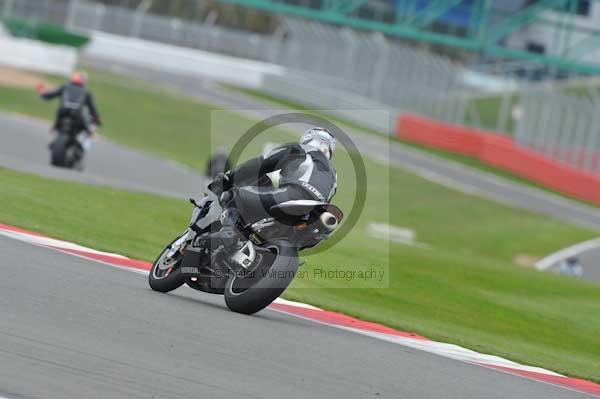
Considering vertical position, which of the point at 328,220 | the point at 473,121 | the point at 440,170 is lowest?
the point at 440,170

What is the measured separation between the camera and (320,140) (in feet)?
29.6

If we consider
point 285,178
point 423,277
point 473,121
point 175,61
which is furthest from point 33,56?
point 285,178

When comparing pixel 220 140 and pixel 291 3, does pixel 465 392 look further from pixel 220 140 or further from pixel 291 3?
pixel 291 3

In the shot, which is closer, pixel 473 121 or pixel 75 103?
pixel 75 103

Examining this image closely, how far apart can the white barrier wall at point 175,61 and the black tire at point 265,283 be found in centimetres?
4139

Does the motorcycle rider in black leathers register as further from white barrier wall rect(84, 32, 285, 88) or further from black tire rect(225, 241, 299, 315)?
white barrier wall rect(84, 32, 285, 88)

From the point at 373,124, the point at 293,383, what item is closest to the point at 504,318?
the point at 293,383

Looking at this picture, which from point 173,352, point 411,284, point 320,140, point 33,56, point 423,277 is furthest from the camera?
point 33,56

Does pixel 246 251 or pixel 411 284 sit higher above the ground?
pixel 246 251

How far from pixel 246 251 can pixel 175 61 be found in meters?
43.4

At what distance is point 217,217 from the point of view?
362 inches

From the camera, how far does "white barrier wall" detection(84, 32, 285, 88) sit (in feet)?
166

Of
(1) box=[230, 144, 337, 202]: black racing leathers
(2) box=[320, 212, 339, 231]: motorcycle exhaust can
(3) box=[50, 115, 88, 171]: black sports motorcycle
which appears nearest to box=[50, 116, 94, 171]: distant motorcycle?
(3) box=[50, 115, 88, 171]: black sports motorcycle

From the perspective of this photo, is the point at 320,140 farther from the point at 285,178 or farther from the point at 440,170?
the point at 440,170
